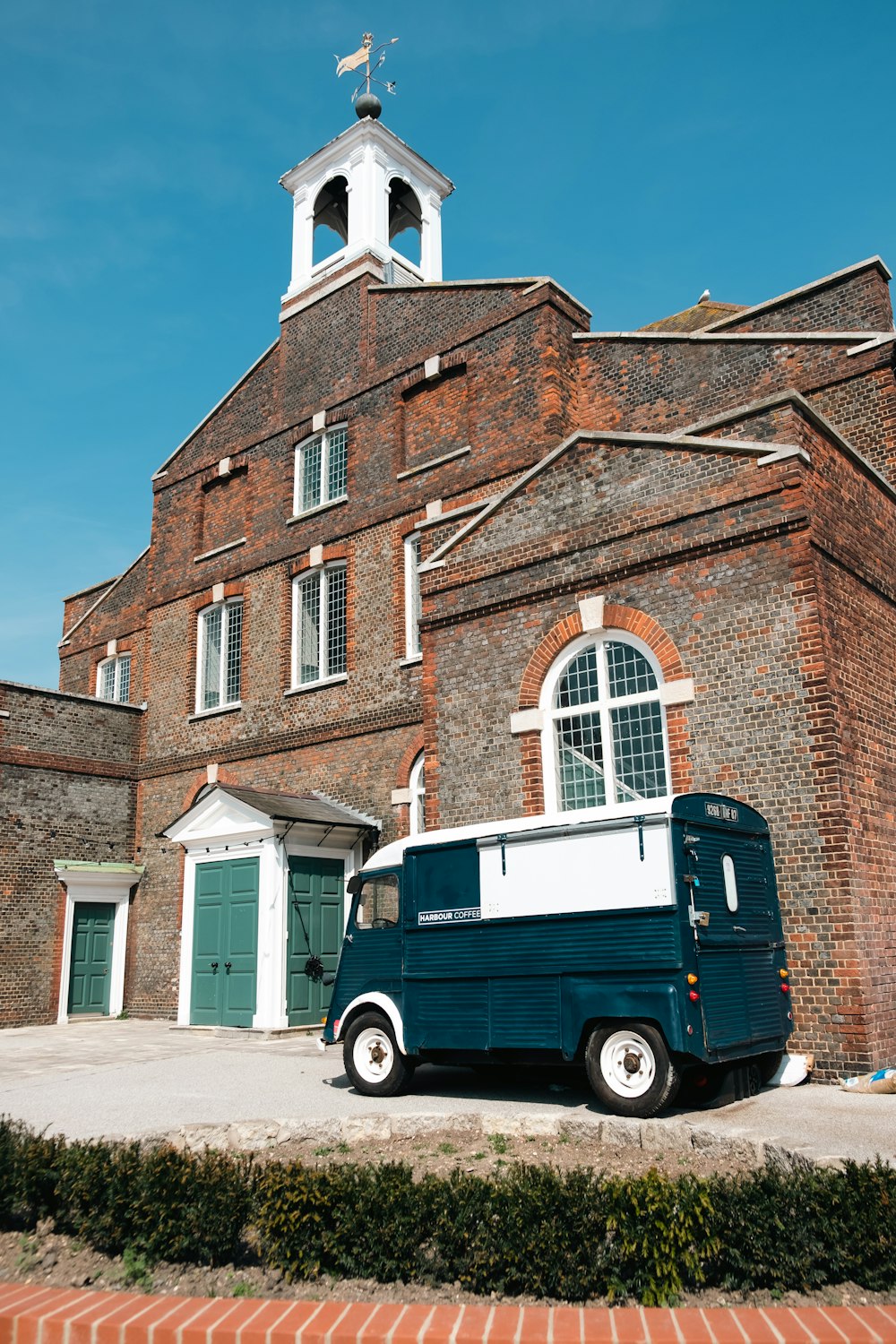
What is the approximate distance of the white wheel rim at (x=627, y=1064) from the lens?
8.67 meters

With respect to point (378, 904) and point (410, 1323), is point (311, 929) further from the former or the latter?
point (410, 1323)

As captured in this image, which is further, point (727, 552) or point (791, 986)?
point (727, 552)

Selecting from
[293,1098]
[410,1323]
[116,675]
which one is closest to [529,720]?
[293,1098]

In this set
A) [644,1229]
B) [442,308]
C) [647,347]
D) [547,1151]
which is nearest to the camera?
[644,1229]

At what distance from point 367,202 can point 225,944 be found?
15627 mm

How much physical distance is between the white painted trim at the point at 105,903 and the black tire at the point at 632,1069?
15326 mm

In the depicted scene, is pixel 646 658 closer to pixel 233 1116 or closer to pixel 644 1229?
pixel 233 1116

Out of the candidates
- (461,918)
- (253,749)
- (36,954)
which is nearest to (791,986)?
(461,918)

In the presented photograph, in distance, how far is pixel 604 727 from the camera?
41.1ft

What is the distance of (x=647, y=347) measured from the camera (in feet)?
56.0

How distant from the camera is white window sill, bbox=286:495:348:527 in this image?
67.4ft

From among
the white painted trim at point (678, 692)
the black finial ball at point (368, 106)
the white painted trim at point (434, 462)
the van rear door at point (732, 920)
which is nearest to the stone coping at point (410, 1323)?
the van rear door at point (732, 920)

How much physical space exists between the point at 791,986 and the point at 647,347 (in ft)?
35.0

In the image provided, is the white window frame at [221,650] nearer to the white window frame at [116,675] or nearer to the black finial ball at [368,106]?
the white window frame at [116,675]
